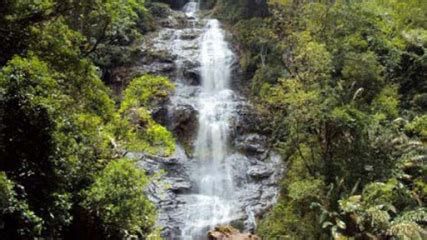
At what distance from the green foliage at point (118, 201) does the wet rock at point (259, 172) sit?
427 inches

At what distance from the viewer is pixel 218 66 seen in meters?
26.5

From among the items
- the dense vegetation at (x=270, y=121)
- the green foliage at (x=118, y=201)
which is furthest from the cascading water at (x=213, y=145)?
the green foliage at (x=118, y=201)

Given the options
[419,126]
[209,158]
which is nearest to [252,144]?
[209,158]

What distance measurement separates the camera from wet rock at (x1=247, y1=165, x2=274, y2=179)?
20203mm

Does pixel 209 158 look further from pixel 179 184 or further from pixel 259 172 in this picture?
pixel 259 172

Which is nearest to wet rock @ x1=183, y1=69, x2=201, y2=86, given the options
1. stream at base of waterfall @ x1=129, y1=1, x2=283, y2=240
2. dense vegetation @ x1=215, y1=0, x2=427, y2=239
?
stream at base of waterfall @ x1=129, y1=1, x2=283, y2=240

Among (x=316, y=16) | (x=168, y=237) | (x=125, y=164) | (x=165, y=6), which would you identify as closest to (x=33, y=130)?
(x=125, y=164)

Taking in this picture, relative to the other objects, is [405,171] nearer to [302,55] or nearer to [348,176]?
[348,176]

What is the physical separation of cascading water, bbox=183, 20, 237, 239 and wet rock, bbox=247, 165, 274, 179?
92 centimetres

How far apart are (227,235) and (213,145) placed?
6895mm

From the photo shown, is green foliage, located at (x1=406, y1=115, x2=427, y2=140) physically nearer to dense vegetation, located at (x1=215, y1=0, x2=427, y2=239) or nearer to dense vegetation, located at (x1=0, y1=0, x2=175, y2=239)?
dense vegetation, located at (x1=215, y1=0, x2=427, y2=239)

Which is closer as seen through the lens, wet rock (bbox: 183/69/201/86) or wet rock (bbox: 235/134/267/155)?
wet rock (bbox: 235/134/267/155)

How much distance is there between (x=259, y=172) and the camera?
20375 mm

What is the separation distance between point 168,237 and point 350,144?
7.39 metres
